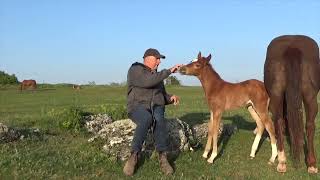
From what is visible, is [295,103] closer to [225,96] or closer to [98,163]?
[225,96]

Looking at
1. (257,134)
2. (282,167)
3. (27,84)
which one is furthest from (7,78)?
(282,167)

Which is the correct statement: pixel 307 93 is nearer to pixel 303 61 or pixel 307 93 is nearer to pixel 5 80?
pixel 303 61

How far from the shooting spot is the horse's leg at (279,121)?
9.09 metres

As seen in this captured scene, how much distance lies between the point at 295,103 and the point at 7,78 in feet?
172

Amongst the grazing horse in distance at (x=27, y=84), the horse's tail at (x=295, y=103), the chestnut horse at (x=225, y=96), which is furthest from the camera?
the grazing horse in distance at (x=27, y=84)

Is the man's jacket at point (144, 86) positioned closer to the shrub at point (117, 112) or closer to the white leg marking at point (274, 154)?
the white leg marking at point (274, 154)

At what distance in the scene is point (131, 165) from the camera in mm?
8344

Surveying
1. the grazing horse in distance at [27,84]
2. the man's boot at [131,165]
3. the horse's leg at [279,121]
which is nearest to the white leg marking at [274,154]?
the horse's leg at [279,121]

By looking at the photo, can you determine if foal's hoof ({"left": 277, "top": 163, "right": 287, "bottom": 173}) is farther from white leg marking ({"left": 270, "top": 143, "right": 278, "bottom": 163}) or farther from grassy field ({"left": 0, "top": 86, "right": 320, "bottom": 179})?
white leg marking ({"left": 270, "top": 143, "right": 278, "bottom": 163})

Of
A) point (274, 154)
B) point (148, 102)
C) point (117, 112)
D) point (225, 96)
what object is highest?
point (225, 96)

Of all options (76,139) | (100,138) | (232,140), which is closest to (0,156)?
(100,138)

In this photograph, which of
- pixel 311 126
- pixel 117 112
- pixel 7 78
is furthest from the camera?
pixel 7 78

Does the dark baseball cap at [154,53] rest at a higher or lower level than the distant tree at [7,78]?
higher

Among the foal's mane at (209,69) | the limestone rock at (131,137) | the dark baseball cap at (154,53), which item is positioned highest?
the dark baseball cap at (154,53)
